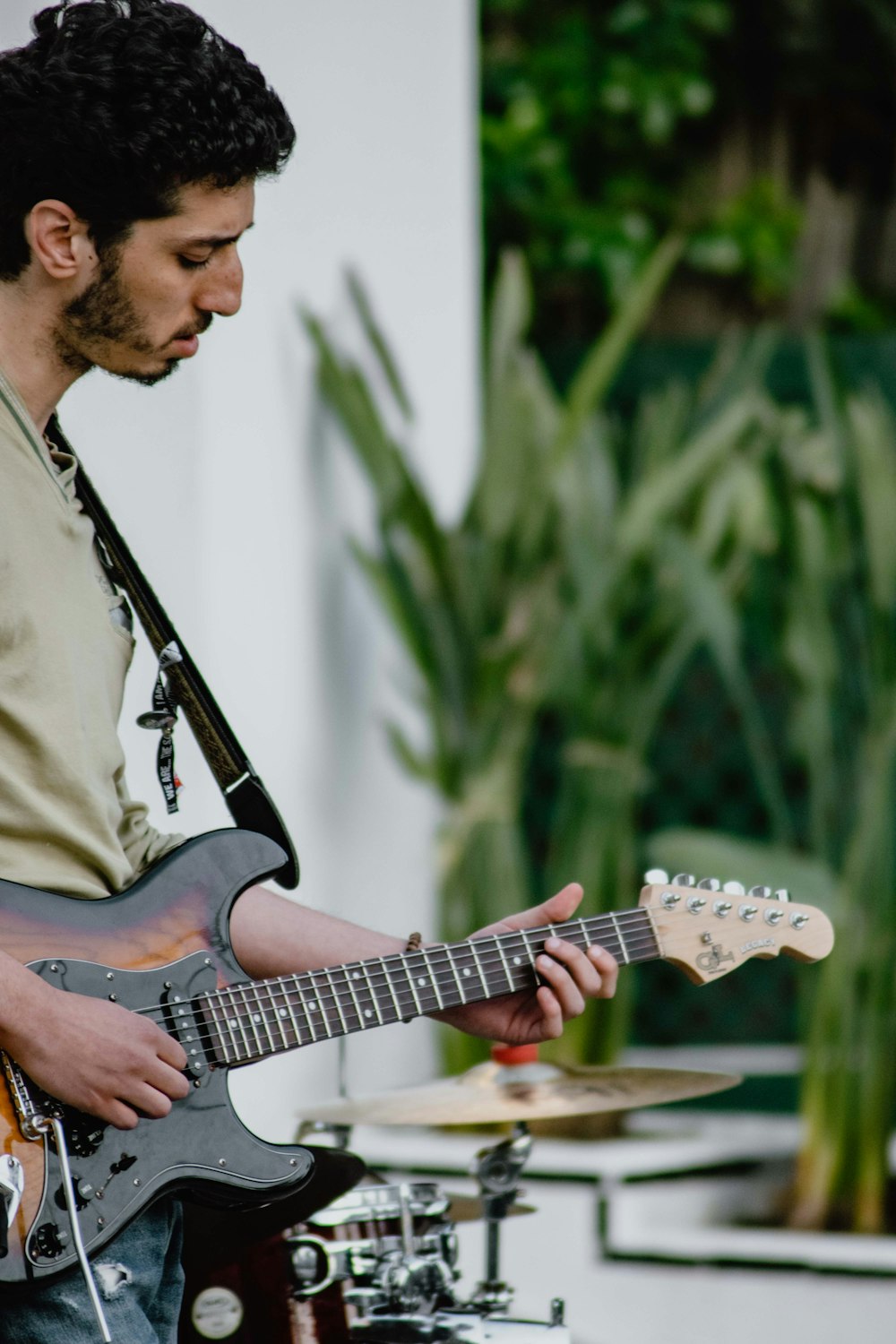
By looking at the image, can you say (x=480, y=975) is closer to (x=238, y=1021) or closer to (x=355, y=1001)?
(x=355, y=1001)

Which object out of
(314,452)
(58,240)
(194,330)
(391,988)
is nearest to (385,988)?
(391,988)

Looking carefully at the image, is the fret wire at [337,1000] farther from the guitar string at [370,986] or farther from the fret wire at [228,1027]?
the fret wire at [228,1027]

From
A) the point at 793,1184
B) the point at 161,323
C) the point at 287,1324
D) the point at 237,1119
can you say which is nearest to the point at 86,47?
the point at 161,323

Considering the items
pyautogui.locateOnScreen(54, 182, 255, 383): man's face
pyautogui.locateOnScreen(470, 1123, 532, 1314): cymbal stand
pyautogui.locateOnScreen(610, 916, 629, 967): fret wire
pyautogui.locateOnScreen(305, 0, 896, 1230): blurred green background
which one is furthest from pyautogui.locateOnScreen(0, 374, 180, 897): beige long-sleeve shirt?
pyautogui.locateOnScreen(305, 0, 896, 1230): blurred green background

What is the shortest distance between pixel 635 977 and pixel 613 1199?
860 millimetres

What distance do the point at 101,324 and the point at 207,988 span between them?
0.67 m

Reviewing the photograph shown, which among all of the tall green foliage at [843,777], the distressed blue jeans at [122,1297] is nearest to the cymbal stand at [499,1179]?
the distressed blue jeans at [122,1297]

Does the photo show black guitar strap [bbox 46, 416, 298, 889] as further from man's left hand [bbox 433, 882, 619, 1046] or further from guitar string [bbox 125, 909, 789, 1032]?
man's left hand [bbox 433, 882, 619, 1046]

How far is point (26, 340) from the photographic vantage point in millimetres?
1667

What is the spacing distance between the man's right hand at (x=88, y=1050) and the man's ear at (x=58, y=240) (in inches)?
26.7

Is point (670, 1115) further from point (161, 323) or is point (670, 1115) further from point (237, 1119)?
point (161, 323)

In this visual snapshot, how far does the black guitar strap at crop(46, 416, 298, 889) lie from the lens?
181 cm

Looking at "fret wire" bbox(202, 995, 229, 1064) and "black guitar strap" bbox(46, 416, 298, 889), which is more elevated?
"black guitar strap" bbox(46, 416, 298, 889)

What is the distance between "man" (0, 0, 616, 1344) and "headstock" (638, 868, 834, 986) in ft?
0.34
